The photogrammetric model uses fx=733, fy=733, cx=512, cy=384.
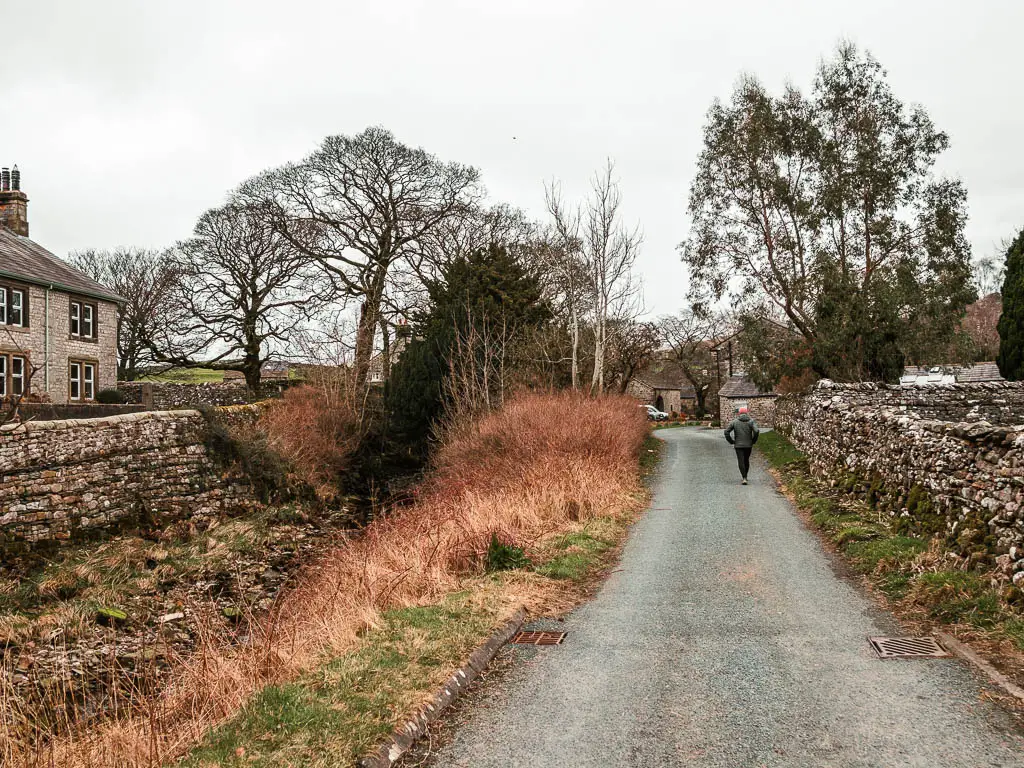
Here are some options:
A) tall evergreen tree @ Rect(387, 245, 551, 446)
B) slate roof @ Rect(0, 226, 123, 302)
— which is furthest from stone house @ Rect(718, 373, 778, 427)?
slate roof @ Rect(0, 226, 123, 302)

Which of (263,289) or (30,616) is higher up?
(263,289)

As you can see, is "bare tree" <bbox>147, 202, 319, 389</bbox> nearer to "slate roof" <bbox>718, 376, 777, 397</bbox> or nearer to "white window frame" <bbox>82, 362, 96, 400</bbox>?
"white window frame" <bbox>82, 362, 96, 400</bbox>

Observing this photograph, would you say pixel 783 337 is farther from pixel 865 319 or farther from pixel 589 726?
pixel 589 726

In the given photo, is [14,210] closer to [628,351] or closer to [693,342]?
[628,351]

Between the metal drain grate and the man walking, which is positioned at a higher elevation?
the man walking

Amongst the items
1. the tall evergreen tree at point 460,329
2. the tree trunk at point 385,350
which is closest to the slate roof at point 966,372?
the tall evergreen tree at point 460,329

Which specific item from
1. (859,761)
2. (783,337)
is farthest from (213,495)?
(783,337)

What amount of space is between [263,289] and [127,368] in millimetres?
9642

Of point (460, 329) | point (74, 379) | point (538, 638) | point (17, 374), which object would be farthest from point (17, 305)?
point (538, 638)

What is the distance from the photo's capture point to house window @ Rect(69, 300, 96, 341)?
30.9 metres

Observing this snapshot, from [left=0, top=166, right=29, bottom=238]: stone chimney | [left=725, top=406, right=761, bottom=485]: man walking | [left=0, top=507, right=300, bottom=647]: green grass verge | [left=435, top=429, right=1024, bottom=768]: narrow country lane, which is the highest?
[left=0, top=166, right=29, bottom=238]: stone chimney

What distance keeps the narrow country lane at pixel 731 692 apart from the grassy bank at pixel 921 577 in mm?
475

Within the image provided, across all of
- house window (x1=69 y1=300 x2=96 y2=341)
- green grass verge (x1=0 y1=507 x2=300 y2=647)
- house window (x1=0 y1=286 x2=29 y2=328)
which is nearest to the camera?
green grass verge (x1=0 y1=507 x2=300 y2=647)

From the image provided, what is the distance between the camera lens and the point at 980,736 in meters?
4.70
